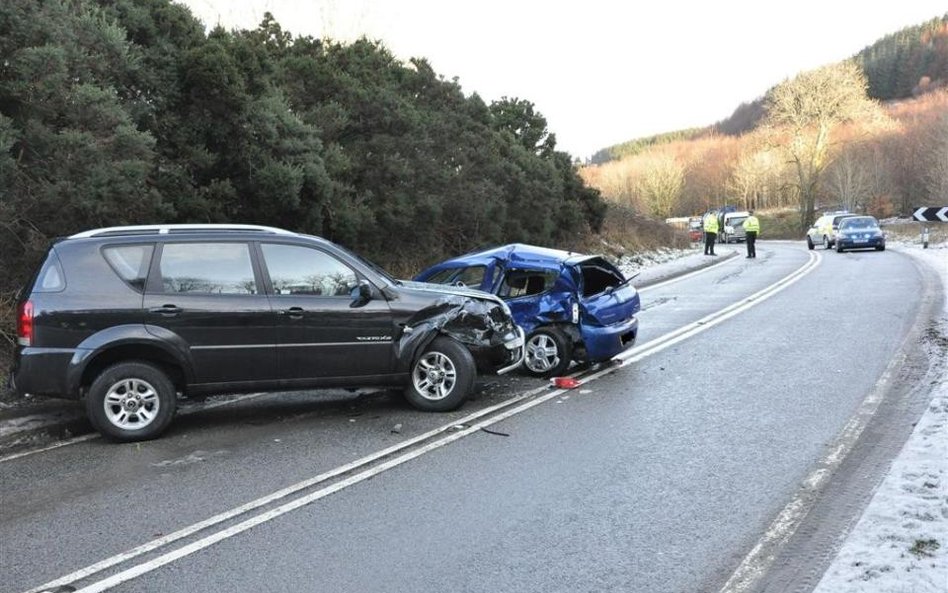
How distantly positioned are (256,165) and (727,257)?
2362 cm

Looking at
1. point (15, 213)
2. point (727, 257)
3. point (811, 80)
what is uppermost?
Answer: point (811, 80)

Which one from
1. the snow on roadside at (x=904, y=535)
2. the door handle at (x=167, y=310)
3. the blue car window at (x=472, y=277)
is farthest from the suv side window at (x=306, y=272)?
the snow on roadside at (x=904, y=535)

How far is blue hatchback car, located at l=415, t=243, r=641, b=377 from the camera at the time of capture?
8.90 metres

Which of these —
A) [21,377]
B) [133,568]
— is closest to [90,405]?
[21,377]

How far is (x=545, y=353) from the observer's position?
29.3ft

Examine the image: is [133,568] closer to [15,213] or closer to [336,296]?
[336,296]

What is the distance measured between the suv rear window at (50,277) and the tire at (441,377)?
3290 millimetres

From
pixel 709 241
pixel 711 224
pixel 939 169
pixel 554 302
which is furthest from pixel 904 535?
pixel 939 169

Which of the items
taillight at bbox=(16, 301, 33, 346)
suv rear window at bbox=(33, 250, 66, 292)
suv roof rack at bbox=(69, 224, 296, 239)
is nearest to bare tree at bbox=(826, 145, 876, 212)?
suv roof rack at bbox=(69, 224, 296, 239)

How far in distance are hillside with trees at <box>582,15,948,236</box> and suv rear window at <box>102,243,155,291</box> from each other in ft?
158

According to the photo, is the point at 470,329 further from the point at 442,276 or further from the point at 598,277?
the point at 598,277

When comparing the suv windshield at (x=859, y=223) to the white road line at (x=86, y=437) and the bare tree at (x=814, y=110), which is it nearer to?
the bare tree at (x=814, y=110)

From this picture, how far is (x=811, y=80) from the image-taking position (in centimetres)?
5975

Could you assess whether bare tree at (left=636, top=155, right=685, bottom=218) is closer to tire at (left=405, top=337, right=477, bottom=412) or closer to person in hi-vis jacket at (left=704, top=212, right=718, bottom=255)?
person in hi-vis jacket at (left=704, top=212, right=718, bottom=255)
